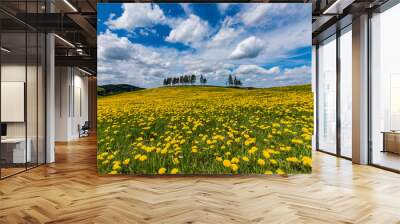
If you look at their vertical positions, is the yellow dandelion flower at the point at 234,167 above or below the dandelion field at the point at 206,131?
below

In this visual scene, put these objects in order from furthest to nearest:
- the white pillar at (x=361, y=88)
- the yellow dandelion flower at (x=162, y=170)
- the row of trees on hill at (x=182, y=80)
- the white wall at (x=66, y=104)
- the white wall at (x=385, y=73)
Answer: the white wall at (x=66, y=104), the white pillar at (x=361, y=88), the white wall at (x=385, y=73), the row of trees on hill at (x=182, y=80), the yellow dandelion flower at (x=162, y=170)

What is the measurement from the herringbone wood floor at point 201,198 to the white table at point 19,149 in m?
0.30

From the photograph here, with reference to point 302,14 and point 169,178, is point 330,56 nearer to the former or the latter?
point 302,14

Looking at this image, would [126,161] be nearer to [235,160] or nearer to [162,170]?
[162,170]

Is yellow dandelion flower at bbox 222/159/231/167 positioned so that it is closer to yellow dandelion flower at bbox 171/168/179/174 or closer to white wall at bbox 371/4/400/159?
yellow dandelion flower at bbox 171/168/179/174

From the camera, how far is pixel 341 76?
27.1 feet

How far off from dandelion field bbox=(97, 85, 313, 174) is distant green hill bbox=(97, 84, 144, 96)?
9cm

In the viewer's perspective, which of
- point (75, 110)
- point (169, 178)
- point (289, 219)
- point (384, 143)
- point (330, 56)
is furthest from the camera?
point (75, 110)

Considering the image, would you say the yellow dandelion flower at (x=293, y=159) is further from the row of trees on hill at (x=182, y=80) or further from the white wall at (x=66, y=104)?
the white wall at (x=66, y=104)

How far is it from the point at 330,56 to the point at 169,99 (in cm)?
495

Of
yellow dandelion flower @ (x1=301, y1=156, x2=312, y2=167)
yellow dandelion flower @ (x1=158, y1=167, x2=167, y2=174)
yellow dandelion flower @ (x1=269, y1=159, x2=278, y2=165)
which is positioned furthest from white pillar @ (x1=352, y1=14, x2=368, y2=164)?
yellow dandelion flower @ (x1=158, y1=167, x2=167, y2=174)

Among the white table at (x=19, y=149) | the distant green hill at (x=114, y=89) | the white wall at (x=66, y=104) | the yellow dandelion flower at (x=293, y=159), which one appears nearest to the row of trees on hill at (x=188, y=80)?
the distant green hill at (x=114, y=89)

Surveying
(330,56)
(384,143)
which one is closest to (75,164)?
(384,143)

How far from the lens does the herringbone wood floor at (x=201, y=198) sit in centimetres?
357
